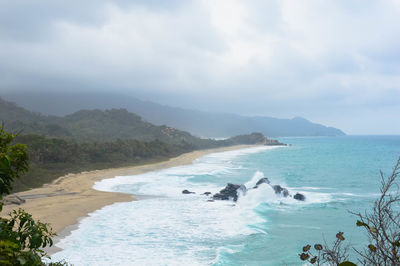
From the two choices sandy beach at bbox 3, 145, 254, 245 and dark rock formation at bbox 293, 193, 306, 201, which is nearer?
sandy beach at bbox 3, 145, 254, 245

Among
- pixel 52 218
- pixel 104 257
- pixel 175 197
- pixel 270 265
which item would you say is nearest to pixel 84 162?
pixel 175 197

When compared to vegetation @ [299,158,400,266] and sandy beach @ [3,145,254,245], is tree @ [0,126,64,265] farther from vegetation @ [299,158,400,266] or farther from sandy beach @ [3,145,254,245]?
sandy beach @ [3,145,254,245]

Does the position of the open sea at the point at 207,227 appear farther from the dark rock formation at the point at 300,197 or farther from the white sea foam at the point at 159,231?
the dark rock formation at the point at 300,197

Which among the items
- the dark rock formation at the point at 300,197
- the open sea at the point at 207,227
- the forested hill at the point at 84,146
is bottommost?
the open sea at the point at 207,227

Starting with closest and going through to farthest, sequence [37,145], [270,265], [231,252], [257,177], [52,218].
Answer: [270,265]
[231,252]
[52,218]
[257,177]
[37,145]

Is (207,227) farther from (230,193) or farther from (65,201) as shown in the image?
(65,201)

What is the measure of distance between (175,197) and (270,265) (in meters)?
13.3

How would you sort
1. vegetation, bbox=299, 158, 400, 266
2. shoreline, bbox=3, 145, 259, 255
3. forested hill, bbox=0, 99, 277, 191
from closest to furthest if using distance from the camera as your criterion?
vegetation, bbox=299, 158, 400, 266 → shoreline, bbox=3, 145, 259, 255 → forested hill, bbox=0, 99, 277, 191

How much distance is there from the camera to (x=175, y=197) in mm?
24203

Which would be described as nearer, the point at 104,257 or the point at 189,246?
the point at 104,257

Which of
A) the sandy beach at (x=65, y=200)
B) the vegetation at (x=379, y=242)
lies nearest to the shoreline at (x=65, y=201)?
the sandy beach at (x=65, y=200)

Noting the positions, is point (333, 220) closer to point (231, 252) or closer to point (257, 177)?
point (231, 252)

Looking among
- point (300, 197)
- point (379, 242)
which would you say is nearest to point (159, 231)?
point (379, 242)

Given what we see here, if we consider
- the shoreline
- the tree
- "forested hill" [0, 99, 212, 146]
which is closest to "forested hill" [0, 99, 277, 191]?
"forested hill" [0, 99, 212, 146]
